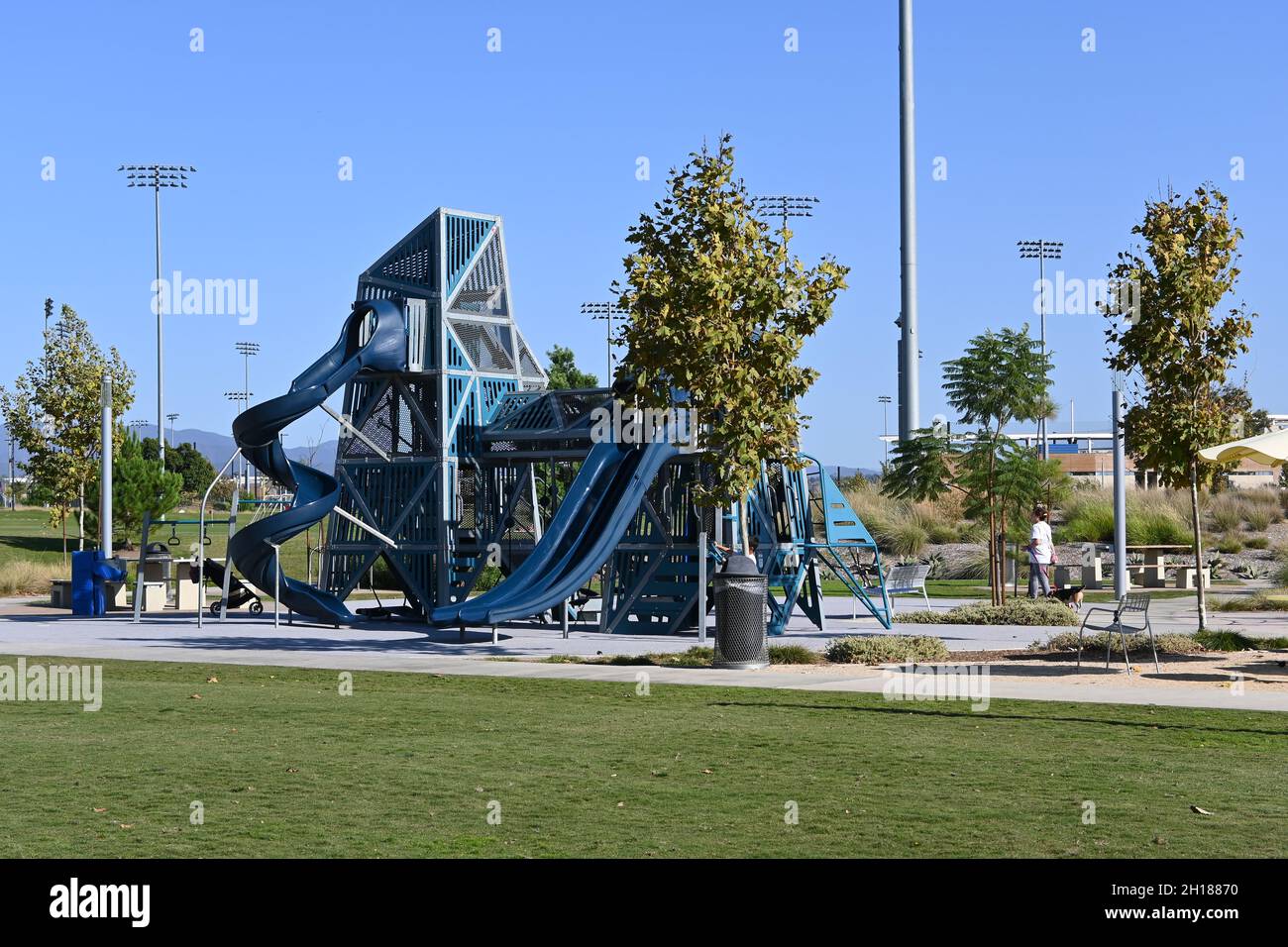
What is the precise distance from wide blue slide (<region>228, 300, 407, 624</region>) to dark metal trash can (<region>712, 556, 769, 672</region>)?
764 centimetres

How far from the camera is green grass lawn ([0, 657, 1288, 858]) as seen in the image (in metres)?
8.33

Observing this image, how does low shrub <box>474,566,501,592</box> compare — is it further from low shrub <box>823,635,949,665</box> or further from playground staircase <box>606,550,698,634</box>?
low shrub <box>823,635,949,665</box>

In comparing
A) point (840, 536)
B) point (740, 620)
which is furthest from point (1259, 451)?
point (840, 536)

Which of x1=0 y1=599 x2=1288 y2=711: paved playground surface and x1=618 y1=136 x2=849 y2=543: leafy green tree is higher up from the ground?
x1=618 y1=136 x2=849 y2=543: leafy green tree

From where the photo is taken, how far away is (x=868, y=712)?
1384 centimetres

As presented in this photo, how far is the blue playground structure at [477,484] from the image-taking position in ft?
75.8

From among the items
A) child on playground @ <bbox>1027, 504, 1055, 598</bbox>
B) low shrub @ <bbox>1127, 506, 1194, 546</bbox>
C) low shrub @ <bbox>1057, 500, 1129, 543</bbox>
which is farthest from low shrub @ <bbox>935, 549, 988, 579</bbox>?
child on playground @ <bbox>1027, 504, 1055, 598</bbox>

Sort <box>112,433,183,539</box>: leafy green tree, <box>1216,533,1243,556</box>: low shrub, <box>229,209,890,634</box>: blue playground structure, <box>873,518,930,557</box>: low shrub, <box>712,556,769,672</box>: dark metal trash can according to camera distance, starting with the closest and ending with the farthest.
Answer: <box>712,556,769,672</box>: dark metal trash can → <box>229,209,890,634</box>: blue playground structure → <box>1216,533,1243,556</box>: low shrub → <box>873,518,930,557</box>: low shrub → <box>112,433,183,539</box>: leafy green tree

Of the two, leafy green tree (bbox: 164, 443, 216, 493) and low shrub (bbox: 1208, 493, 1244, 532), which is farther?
leafy green tree (bbox: 164, 443, 216, 493)

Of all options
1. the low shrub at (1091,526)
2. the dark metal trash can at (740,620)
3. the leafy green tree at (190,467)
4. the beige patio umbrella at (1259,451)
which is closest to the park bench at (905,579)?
the dark metal trash can at (740,620)

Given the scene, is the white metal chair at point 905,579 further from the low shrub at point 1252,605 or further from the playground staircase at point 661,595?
the low shrub at point 1252,605

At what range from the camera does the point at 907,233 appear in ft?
111
